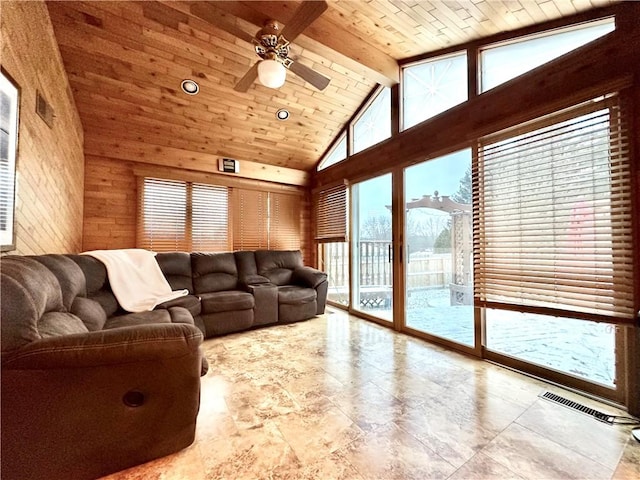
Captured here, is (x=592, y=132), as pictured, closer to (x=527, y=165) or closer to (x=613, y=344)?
(x=527, y=165)

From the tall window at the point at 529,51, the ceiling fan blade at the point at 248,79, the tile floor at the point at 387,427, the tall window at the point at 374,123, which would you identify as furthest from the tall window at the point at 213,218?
the tall window at the point at 529,51

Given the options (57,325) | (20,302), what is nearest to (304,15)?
(20,302)

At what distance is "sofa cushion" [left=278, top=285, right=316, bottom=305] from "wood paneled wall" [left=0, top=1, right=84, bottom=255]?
2.49 metres

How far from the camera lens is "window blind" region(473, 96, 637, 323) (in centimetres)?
180

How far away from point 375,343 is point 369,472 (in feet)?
5.73

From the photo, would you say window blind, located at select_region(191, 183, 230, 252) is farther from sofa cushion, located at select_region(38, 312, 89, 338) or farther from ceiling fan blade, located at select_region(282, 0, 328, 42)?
ceiling fan blade, located at select_region(282, 0, 328, 42)

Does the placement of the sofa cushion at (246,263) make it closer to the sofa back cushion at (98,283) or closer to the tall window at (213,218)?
the tall window at (213,218)

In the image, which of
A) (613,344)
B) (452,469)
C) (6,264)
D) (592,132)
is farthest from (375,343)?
(6,264)

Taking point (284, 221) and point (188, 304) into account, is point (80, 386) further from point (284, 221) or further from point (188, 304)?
point (284, 221)

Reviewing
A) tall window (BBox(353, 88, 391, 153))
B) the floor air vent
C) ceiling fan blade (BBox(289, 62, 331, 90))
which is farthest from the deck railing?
ceiling fan blade (BBox(289, 62, 331, 90))

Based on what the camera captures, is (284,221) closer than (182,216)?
No

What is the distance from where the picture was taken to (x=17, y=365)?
1093mm

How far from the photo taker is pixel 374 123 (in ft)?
13.2

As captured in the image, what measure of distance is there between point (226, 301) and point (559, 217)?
338 cm
